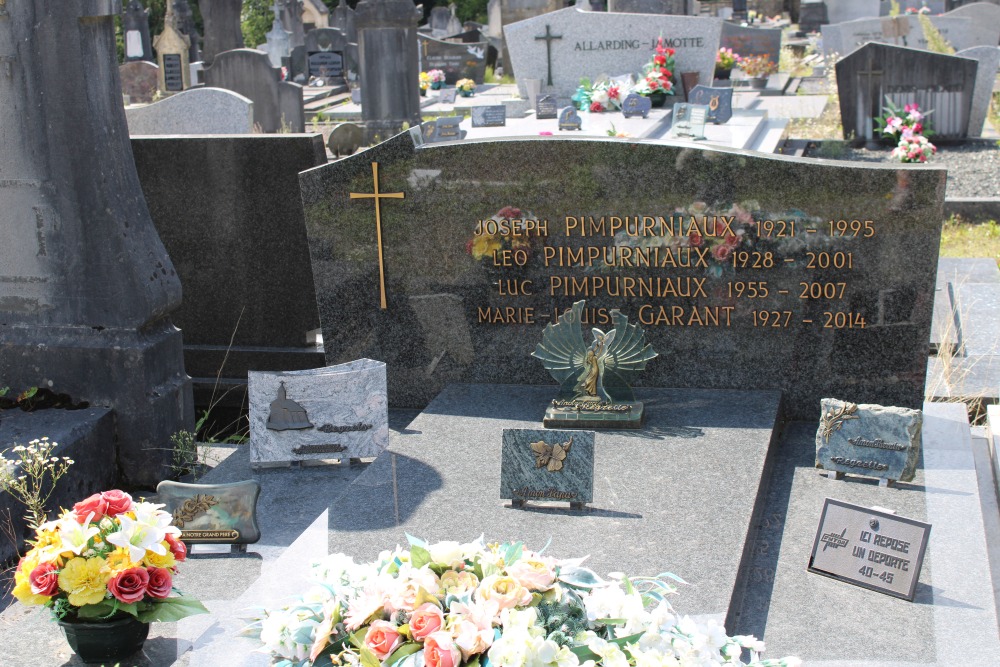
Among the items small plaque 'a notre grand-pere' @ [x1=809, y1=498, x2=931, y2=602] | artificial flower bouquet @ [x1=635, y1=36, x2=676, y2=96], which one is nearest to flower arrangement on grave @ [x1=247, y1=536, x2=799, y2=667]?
small plaque 'a notre grand-pere' @ [x1=809, y1=498, x2=931, y2=602]

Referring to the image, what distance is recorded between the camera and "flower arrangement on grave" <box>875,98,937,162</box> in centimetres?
1175

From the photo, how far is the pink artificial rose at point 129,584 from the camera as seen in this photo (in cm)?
318

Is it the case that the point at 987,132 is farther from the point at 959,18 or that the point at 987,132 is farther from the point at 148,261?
the point at 148,261

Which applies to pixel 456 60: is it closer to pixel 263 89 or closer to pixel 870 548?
pixel 263 89

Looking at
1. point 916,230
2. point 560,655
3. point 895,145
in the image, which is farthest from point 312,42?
point 560,655

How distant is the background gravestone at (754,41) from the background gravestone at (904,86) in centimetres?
813

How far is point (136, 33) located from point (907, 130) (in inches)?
648

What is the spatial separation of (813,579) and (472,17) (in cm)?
3583

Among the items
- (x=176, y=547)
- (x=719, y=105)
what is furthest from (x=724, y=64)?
(x=176, y=547)

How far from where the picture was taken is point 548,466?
405 centimetres

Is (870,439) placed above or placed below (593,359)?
below

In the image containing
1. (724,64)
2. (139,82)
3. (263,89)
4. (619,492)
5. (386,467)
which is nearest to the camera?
(619,492)

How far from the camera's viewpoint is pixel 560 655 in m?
2.08

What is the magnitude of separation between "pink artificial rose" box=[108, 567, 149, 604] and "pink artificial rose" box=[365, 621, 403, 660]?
4.12 ft
